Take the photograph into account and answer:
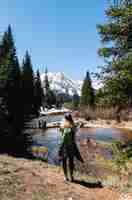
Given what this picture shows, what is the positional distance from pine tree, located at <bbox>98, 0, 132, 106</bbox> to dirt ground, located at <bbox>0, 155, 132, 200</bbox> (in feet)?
17.9

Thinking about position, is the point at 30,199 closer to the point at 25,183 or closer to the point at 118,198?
the point at 25,183

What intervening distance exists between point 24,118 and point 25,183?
63.6 feet

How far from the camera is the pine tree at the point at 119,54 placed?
1722 cm

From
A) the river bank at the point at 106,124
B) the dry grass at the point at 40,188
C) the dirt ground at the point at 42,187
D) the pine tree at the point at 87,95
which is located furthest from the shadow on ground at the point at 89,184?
the pine tree at the point at 87,95

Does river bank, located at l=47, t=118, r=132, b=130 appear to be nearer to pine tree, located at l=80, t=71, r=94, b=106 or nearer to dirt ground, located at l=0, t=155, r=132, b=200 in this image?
pine tree, located at l=80, t=71, r=94, b=106

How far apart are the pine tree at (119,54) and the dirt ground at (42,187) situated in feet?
17.9

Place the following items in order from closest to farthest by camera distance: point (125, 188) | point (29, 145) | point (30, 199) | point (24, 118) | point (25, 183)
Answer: point (30, 199) → point (25, 183) → point (125, 188) → point (29, 145) → point (24, 118)

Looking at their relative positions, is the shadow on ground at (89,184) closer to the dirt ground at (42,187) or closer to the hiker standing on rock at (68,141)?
the dirt ground at (42,187)

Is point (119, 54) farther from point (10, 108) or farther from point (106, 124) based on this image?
point (106, 124)

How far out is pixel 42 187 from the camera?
Answer: 1125cm

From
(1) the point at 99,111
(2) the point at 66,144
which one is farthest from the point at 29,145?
(1) the point at 99,111

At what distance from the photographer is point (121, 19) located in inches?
714

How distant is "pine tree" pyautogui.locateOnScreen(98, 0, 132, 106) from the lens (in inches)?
678

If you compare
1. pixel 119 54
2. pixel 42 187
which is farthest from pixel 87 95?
pixel 42 187
